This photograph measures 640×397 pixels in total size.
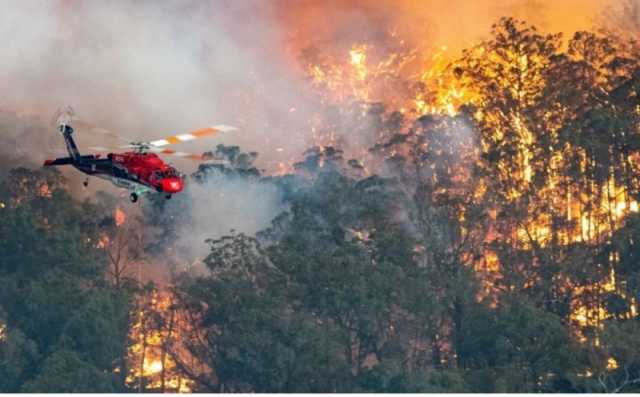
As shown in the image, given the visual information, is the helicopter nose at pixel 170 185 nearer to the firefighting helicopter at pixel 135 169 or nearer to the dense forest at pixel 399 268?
the firefighting helicopter at pixel 135 169

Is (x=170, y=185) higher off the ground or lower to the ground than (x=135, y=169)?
lower

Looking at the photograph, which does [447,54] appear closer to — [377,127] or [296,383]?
[377,127]

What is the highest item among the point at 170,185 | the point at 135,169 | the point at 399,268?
the point at 399,268

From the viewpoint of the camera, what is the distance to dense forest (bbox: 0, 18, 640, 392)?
86.1m

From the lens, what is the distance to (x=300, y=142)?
127250mm

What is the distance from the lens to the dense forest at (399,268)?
86125 mm

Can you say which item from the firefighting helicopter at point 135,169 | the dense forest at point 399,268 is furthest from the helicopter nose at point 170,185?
the dense forest at point 399,268

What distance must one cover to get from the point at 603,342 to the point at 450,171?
83.4 ft

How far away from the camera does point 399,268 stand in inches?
3600

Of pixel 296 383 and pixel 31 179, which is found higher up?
pixel 31 179

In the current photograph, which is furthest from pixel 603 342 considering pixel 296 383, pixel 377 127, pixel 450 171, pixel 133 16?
pixel 133 16

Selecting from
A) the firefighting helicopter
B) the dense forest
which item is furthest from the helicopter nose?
the dense forest

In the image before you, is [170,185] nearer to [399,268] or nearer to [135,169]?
[135,169]

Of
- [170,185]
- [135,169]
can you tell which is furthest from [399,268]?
[135,169]
